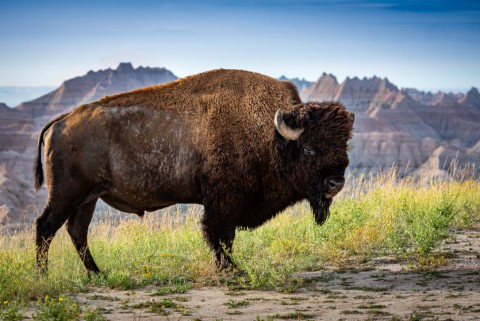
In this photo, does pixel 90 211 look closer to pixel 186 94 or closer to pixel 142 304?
pixel 186 94

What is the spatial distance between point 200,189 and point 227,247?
84 cm

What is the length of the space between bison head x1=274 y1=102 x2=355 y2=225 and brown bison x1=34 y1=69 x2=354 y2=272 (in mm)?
13

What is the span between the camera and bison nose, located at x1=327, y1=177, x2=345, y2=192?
7825mm

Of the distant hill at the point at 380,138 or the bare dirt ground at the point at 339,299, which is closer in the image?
the bare dirt ground at the point at 339,299

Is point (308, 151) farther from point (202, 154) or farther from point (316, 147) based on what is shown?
point (202, 154)

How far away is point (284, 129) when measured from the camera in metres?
8.09

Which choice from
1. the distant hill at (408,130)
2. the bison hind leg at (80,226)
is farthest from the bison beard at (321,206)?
the distant hill at (408,130)

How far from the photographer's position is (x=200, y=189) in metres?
8.58

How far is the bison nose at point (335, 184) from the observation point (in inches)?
308

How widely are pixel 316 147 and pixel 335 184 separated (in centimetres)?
53

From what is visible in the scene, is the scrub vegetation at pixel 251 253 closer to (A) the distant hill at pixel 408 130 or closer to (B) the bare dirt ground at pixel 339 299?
(B) the bare dirt ground at pixel 339 299

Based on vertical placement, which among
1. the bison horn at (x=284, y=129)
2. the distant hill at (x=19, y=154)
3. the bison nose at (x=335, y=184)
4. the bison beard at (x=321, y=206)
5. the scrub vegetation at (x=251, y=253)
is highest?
the bison horn at (x=284, y=129)

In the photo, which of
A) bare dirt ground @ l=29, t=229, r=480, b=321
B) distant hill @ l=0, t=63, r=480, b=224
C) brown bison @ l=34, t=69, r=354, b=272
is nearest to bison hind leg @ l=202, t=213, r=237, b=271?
brown bison @ l=34, t=69, r=354, b=272

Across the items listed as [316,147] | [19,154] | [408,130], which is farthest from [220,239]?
[408,130]
